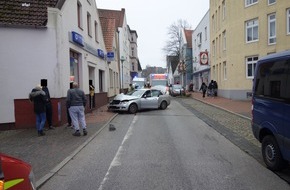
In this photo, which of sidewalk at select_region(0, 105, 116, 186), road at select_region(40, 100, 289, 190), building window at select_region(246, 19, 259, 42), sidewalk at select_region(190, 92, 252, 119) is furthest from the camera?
building window at select_region(246, 19, 259, 42)

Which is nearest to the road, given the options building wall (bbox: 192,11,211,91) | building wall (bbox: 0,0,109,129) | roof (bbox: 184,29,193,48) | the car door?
building wall (bbox: 0,0,109,129)

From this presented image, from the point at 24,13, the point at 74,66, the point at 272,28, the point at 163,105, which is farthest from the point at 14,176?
the point at 272,28

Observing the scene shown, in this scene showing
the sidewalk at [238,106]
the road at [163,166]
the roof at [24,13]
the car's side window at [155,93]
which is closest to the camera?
the road at [163,166]

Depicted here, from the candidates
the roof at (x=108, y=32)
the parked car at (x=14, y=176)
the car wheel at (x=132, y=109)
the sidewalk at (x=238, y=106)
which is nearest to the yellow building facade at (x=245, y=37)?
the sidewalk at (x=238, y=106)

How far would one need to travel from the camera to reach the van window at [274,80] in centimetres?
612

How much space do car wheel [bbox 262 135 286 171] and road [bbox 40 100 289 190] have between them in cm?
17

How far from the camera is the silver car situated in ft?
63.3

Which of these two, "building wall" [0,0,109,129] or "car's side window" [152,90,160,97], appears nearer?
"building wall" [0,0,109,129]

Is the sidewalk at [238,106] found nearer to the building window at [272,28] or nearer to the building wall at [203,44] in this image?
the building window at [272,28]

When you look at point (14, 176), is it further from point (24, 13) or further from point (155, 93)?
point (155, 93)

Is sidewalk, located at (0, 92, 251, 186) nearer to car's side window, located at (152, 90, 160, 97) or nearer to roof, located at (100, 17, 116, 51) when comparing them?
car's side window, located at (152, 90, 160, 97)

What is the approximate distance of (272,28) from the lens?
25.4 m

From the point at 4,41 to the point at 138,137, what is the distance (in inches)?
239

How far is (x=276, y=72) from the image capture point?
6.57 metres
